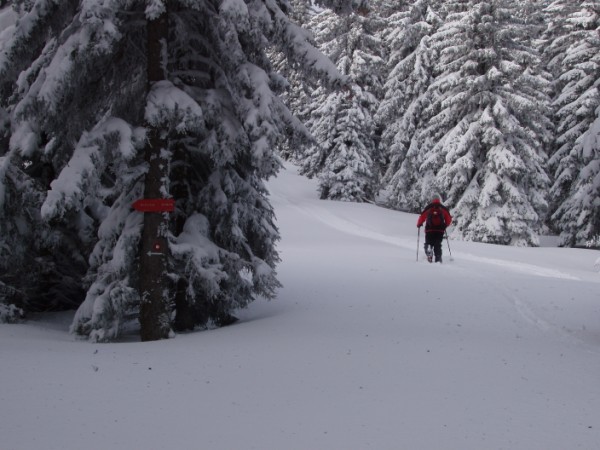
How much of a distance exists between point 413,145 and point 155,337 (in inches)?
1004

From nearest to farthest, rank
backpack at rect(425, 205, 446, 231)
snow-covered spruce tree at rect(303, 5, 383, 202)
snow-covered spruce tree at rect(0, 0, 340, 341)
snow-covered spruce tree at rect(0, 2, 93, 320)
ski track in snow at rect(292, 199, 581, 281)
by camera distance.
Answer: snow-covered spruce tree at rect(0, 0, 340, 341)
snow-covered spruce tree at rect(0, 2, 93, 320)
backpack at rect(425, 205, 446, 231)
ski track in snow at rect(292, 199, 581, 281)
snow-covered spruce tree at rect(303, 5, 383, 202)

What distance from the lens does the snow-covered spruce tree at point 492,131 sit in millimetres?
23953

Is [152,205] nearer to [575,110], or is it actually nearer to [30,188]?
[30,188]

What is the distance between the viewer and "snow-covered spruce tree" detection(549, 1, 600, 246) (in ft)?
80.9

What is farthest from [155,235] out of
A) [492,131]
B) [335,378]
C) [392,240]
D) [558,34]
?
[558,34]

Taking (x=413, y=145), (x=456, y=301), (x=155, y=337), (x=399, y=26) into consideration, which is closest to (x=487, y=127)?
(x=413, y=145)

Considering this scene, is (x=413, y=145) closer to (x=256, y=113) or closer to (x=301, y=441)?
(x=256, y=113)

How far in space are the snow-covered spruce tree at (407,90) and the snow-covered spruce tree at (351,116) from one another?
1.28 m

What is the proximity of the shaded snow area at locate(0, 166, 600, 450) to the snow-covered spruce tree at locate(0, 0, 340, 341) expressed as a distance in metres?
0.97

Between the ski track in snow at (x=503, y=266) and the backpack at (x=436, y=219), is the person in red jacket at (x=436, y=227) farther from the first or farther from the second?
the ski track in snow at (x=503, y=266)

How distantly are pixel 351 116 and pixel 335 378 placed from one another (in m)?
29.3

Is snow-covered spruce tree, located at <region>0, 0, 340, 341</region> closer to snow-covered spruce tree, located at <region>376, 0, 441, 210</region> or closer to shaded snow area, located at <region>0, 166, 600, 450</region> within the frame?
shaded snow area, located at <region>0, 166, 600, 450</region>

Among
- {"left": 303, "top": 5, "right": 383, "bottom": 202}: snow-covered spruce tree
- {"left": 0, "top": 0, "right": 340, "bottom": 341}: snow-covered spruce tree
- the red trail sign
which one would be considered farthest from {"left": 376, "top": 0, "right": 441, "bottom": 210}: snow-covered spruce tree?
the red trail sign

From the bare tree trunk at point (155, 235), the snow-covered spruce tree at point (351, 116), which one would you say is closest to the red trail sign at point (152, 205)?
the bare tree trunk at point (155, 235)
